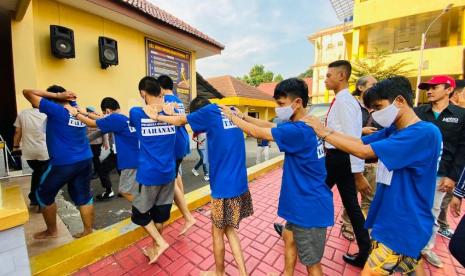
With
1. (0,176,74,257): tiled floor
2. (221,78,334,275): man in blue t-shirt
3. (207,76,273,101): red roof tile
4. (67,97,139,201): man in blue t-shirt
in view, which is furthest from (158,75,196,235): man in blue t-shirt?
(207,76,273,101): red roof tile

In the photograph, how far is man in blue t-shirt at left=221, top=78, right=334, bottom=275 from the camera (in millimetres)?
1679

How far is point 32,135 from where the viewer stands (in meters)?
3.89

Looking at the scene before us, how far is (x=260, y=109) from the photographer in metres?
20.2

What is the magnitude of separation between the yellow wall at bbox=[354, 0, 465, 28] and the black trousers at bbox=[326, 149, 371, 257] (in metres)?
15.0

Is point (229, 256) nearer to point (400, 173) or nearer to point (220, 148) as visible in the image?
point (220, 148)

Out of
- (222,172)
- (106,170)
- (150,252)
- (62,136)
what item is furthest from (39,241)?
(222,172)

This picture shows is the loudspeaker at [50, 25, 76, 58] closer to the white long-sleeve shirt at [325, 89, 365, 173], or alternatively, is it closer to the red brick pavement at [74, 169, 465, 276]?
the red brick pavement at [74, 169, 465, 276]

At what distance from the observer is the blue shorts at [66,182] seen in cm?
275

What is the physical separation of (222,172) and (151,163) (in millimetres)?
852

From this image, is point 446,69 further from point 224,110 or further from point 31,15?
point 31,15

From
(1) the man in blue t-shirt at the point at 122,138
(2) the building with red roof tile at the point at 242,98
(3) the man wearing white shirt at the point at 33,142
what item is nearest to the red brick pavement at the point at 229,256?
(1) the man in blue t-shirt at the point at 122,138

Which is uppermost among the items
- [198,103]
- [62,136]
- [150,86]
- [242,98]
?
[242,98]

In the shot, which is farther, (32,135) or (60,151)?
(32,135)

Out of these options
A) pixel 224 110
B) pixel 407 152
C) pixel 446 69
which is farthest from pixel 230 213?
pixel 446 69
